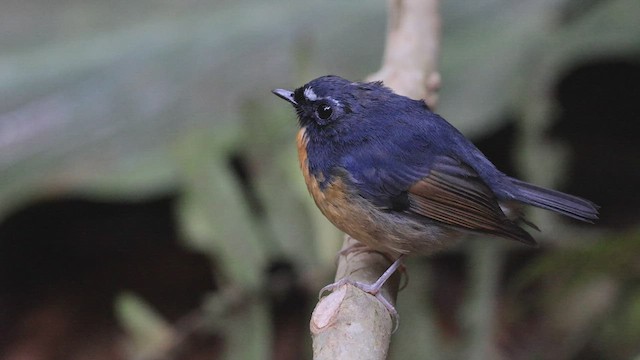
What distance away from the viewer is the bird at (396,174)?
120 inches

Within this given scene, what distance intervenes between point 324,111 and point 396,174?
0.33 m

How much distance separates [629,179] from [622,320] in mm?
1451

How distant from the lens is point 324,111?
3158mm

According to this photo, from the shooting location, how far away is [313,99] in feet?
10.3

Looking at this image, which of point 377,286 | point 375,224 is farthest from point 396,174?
point 377,286

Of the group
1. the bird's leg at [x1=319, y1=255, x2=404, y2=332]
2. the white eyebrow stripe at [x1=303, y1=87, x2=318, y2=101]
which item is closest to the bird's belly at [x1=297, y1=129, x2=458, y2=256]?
the bird's leg at [x1=319, y1=255, x2=404, y2=332]

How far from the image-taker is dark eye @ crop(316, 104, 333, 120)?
315cm

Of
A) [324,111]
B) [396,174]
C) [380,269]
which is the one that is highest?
[324,111]

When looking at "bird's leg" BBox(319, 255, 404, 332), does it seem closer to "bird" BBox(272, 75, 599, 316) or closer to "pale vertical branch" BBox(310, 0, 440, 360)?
"pale vertical branch" BBox(310, 0, 440, 360)

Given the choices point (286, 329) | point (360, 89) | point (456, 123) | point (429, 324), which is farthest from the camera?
point (286, 329)

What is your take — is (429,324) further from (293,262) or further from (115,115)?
(115,115)

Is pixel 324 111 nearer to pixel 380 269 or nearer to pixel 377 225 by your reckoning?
pixel 377 225

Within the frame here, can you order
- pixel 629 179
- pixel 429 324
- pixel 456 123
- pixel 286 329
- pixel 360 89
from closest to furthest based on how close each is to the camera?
pixel 360 89, pixel 429 324, pixel 456 123, pixel 286 329, pixel 629 179

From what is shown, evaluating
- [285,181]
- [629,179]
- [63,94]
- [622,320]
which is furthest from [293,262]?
[629,179]
